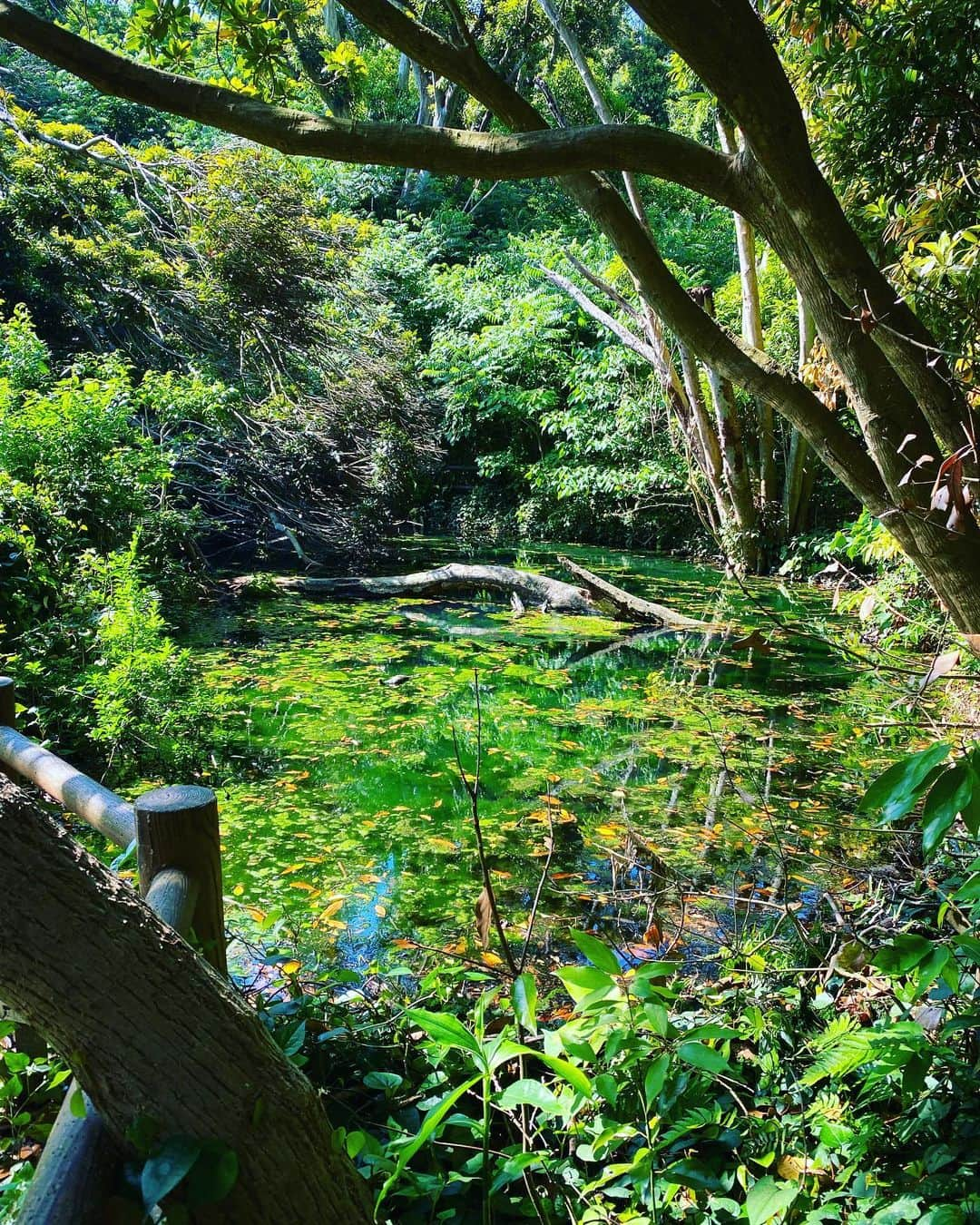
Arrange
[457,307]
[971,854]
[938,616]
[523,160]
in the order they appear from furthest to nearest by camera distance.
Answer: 1. [457,307]
2. [938,616]
3. [523,160]
4. [971,854]

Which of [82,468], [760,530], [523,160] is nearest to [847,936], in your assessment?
[523,160]

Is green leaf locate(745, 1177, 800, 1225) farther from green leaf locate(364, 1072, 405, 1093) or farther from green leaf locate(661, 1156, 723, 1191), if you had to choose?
green leaf locate(364, 1072, 405, 1093)

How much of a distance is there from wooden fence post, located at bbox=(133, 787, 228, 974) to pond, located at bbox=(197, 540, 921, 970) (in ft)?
1.38

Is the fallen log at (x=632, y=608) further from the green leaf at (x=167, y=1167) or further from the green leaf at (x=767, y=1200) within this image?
the green leaf at (x=167, y=1167)

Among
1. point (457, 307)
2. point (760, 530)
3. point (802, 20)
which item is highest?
point (457, 307)

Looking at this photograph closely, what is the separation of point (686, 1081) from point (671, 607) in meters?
7.58

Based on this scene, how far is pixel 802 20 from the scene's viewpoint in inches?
143

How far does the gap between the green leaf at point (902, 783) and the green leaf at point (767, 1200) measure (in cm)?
61

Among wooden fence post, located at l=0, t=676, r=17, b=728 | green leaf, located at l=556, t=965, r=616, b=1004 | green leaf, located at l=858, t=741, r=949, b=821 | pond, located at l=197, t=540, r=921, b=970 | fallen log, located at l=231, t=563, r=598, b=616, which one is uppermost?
fallen log, located at l=231, t=563, r=598, b=616

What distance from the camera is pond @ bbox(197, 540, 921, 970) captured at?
310 cm

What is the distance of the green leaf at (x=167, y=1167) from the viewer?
0.90 meters

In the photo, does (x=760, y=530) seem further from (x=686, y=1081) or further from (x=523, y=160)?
(x=686, y=1081)

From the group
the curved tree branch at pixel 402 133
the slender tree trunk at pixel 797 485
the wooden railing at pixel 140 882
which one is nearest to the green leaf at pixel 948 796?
the wooden railing at pixel 140 882

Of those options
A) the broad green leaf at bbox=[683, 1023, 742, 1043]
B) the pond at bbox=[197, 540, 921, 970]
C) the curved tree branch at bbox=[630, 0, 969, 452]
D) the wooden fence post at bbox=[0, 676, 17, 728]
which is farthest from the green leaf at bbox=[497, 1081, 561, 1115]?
the wooden fence post at bbox=[0, 676, 17, 728]
